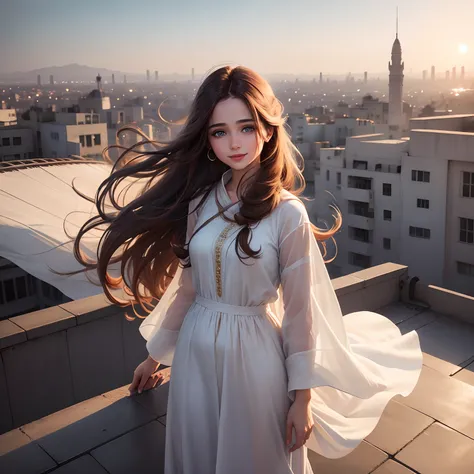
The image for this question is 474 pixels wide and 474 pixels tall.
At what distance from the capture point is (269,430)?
2.60 m

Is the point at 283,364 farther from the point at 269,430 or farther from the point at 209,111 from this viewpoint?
the point at 209,111

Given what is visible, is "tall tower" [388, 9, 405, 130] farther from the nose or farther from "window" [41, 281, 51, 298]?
the nose

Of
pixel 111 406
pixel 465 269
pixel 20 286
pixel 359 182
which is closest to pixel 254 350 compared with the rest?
pixel 111 406

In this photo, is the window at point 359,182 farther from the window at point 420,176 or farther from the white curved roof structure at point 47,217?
the white curved roof structure at point 47,217

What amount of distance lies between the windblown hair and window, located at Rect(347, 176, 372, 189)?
86.9 feet

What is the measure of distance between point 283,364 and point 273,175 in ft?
2.89

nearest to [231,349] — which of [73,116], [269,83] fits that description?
[269,83]

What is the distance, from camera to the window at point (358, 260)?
30038mm

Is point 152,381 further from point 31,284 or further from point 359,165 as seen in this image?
point 359,165

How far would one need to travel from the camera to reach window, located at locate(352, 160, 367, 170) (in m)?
29.0

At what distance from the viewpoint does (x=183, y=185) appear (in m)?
2.94

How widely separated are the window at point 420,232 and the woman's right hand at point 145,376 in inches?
907

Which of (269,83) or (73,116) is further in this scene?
(73,116)

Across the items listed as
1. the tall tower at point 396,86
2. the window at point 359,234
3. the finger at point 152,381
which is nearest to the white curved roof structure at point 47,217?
the finger at point 152,381
